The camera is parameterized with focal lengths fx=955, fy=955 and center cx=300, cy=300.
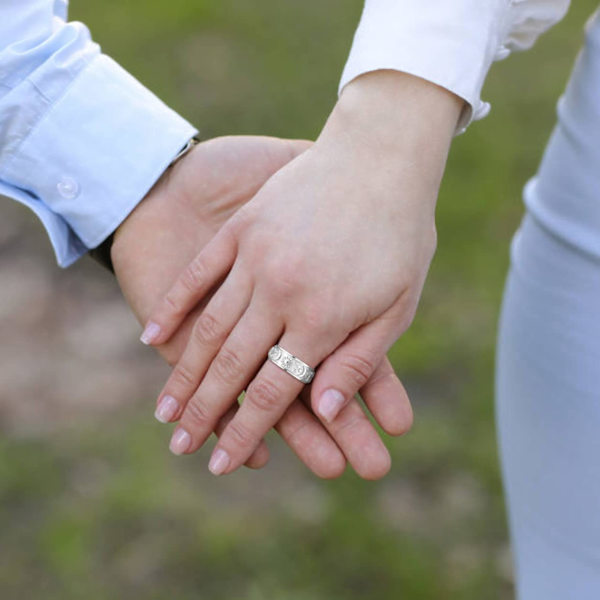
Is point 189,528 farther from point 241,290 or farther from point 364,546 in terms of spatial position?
point 241,290

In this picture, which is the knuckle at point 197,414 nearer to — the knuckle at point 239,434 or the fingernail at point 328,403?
the knuckle at point 239,434

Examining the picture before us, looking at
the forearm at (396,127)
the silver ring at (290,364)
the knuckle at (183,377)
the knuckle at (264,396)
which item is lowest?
the knuckle at (183,377)

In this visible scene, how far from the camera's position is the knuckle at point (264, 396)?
1192 millimetres

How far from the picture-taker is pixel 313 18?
415 cm

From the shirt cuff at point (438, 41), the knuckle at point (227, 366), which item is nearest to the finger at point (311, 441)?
the knuckle at point (227, 366)

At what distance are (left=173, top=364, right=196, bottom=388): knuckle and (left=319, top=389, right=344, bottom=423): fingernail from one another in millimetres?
194

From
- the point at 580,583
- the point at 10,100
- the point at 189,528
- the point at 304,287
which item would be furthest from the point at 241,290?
the point at 189,528

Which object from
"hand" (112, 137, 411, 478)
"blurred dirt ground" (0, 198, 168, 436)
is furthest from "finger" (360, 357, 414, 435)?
"blurred dirt ground" (0, 198, 168, 436)

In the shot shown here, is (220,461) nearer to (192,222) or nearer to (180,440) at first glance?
(180,440)

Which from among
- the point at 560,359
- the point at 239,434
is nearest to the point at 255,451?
the point at 239,434

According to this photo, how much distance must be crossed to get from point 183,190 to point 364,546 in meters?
1.03

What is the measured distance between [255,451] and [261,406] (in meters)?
0.10

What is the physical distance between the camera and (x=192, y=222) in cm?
141

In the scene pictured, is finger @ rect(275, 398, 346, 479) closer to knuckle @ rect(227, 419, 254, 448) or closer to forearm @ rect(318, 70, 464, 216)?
knuckle @ rect(227, 419, 254, 448)
